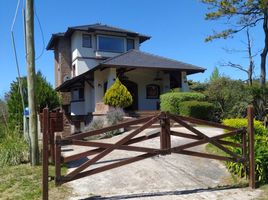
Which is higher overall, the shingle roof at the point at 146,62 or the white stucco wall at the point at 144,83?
the shingle roof at the point at 146,62

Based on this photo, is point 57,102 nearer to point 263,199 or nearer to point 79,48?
point 79,48

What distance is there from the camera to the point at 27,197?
6059 millimetres

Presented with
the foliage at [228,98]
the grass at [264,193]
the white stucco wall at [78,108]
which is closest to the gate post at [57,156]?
the grass at [264,193]

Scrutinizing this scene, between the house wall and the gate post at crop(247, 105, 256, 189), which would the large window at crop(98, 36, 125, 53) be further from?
the gate post at crop(247, 105, 256, 189)

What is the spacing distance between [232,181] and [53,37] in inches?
1100

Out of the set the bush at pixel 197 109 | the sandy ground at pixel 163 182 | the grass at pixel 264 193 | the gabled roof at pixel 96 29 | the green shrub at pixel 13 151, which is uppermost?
the gabled roof at pixel 96 29

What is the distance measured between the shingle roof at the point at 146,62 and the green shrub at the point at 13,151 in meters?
10.4

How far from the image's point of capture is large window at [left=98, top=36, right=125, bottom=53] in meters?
28.2

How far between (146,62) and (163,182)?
15052 millimetres

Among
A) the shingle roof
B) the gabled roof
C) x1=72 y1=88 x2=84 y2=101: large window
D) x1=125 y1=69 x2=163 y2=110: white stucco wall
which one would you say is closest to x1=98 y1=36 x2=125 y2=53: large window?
the gabled roof

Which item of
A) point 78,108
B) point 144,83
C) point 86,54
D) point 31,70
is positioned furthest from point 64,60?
point 31,70

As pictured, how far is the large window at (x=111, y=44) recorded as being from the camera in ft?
92.6

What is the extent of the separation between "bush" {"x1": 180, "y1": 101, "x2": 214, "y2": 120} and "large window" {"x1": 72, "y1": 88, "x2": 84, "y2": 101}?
10.7 m

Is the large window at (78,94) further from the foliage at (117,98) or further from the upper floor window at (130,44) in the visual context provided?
the foliage at (117,98)
